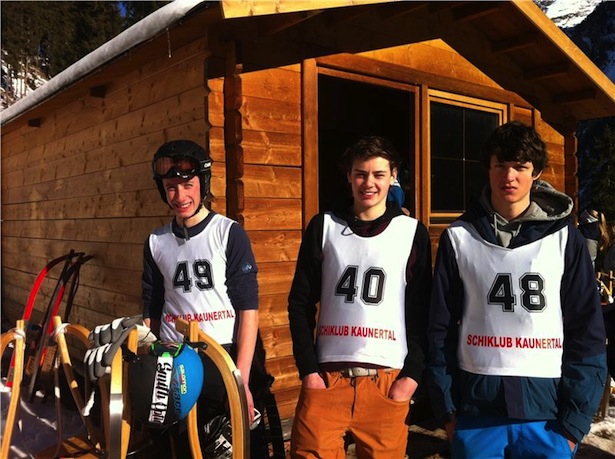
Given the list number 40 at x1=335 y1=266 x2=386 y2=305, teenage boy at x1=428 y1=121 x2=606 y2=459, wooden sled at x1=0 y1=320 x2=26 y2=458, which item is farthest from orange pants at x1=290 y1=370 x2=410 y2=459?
wooden sled at x1=0 y1=320 x2=26 y2=458

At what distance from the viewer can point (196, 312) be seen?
258cm

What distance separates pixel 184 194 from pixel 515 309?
1568 mm

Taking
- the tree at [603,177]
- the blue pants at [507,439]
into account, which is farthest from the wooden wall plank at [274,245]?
the tree at [603,177]

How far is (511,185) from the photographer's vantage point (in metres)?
2.09

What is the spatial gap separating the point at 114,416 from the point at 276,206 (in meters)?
2.33

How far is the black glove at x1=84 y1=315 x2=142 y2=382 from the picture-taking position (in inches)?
83.2

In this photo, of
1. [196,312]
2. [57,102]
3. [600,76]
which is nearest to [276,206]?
[196,312]

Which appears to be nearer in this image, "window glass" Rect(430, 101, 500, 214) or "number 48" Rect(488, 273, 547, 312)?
"number 48" Rect(488, 273, 547, 312)

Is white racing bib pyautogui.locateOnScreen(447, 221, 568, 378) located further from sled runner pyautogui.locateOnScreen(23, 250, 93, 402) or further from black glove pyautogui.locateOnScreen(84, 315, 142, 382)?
sled runner pyautogui.locateOnScreen(23, 250, 93, 402)

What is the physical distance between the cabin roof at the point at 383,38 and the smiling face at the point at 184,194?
1005mm


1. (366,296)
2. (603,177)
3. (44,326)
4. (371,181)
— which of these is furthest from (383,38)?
(603,177)

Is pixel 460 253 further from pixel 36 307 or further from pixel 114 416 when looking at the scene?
pixel 36 307

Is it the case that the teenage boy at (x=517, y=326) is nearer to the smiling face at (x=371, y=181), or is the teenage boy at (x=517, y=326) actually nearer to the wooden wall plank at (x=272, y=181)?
the smiling face at (x=371, y=181)

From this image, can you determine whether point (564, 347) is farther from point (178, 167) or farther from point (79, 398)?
point (79, 398)
